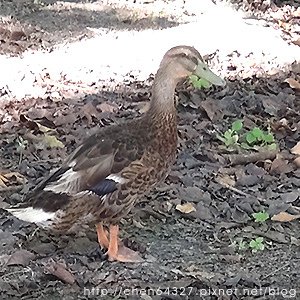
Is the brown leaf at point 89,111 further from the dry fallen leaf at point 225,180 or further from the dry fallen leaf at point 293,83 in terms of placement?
the dry fallen leaf at point 293,83

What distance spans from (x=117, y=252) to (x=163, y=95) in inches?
36.8

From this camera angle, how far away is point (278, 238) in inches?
192

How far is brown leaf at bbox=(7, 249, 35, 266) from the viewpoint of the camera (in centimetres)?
445

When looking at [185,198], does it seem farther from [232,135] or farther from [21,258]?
[21,258]

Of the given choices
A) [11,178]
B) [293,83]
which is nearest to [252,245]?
[11,178]

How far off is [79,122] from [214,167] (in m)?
1.21

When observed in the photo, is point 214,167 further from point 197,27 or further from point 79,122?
point 197,27

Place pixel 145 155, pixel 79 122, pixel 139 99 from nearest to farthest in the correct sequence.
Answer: pixel 145 155, pixel 79 122, pixel 139 99

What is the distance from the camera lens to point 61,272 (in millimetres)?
4293

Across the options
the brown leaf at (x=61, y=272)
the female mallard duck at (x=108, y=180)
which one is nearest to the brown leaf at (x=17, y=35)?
the female mallard duck at (x=108, y=180)

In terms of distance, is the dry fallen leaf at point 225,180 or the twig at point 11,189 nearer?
the twig at point 11,189

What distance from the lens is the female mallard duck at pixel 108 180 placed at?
4.48 m

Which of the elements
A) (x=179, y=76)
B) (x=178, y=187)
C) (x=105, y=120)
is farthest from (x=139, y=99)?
(x=179, y=76)

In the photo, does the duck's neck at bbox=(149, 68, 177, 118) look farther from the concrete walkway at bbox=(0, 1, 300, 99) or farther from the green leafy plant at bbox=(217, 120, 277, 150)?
the concrete walkway at bbox=(0, 1, 300, 99)
